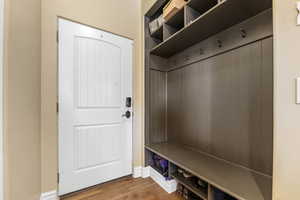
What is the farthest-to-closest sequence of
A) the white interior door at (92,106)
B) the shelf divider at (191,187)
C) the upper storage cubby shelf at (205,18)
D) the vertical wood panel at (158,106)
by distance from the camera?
the vertical wood panel at (158,106) < the white interior door at (92,106) < the shelf divider at (191,187) < the upper storage cubby shelf at (205,18)

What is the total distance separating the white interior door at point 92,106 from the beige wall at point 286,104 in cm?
156

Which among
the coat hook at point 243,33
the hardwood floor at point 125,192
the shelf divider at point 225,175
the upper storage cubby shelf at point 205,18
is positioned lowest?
the hardwood floor at point 125,192

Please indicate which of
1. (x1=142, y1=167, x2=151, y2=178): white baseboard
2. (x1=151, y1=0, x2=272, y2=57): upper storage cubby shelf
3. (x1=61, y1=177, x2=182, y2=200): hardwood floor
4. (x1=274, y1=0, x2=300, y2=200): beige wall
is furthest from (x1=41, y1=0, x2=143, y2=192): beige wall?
(x1=274, y1=0, x2=300, y2=200): beige wall

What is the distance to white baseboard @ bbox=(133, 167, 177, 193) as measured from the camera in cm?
168

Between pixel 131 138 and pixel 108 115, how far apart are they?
1.57 feet

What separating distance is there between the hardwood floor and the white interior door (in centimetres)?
8

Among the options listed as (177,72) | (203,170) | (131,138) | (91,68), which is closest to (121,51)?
(91,68)

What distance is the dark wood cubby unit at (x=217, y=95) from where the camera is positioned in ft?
3.77

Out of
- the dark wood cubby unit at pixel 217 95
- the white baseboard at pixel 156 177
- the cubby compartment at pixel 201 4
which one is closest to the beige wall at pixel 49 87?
the white baseboard at pixel 156 177

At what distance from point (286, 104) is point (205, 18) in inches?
35.9

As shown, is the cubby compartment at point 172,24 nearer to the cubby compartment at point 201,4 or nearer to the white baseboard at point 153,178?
the cubby compartment at point 201,4

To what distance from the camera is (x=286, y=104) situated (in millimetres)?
763

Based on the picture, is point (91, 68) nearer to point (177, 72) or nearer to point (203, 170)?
point (177, 72)

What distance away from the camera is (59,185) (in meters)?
1.54
